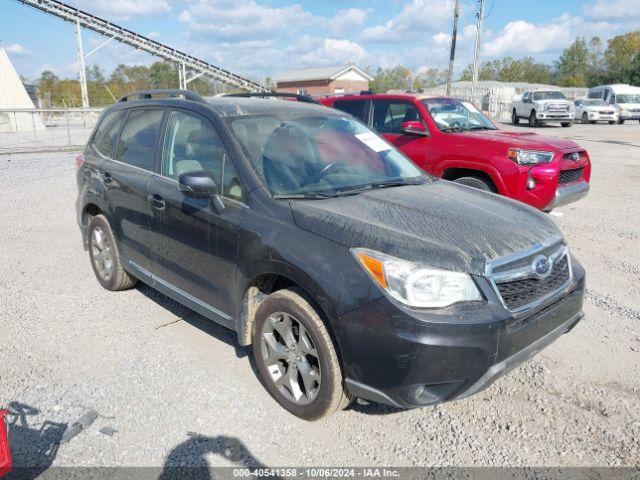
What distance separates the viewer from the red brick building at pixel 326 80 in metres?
65.6

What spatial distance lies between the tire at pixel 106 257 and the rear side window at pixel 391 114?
174 inches

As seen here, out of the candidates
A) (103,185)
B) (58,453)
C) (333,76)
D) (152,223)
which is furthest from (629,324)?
(333,76)

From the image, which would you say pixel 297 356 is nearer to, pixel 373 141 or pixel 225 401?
pixel 225 401

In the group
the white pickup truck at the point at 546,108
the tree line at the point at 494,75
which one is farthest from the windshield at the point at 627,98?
the tree line at the point at 494,75

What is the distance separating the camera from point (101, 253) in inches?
194

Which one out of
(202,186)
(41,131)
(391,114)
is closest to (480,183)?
(391,114)

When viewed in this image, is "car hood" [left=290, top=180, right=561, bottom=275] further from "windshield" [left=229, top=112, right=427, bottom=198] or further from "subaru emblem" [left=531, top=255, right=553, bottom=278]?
"windshield" [left=229, top=112, right=427, bottom=198]

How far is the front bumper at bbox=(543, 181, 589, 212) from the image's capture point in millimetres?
6352

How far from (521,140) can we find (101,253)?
17.0 ft

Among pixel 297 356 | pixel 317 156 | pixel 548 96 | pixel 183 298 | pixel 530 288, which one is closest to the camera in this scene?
pixel 530 288

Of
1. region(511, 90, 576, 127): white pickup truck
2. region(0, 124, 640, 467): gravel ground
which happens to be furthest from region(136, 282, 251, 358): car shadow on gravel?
region(511, 90, 576, 127): white pickup truck

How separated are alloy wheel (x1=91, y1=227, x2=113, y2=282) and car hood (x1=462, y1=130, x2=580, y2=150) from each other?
4.62 metres

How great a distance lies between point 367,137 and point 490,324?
2156 mm

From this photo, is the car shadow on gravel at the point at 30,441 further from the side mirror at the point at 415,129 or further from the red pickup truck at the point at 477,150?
the side mirror at the point at 415,129
